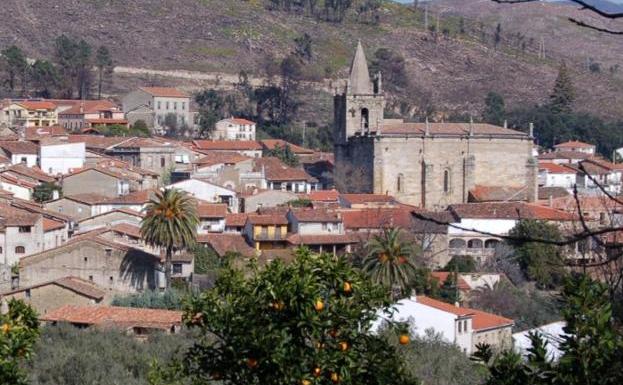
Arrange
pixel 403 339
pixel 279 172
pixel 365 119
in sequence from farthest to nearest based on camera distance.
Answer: pixel 365 119 < pixel 279 172 < pixel 403 339

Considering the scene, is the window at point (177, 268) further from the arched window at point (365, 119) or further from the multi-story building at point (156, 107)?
the multi-story building at point (156, 107)

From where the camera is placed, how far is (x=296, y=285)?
1002 cm

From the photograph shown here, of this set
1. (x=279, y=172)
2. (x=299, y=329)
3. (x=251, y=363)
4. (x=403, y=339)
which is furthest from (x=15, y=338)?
(x=279, y=172)

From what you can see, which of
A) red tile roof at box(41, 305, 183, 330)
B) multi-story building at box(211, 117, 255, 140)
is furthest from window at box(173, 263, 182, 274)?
multi-story building at box(211, 117, 255, 140)

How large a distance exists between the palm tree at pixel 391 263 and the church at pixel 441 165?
17.5m

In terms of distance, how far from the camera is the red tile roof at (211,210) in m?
44.2

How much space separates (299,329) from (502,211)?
37.0m

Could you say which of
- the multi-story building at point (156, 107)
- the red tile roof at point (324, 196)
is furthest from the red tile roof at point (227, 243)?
the multi-story building at point (156, 107)

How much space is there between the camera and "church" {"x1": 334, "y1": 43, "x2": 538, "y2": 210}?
2127 inches

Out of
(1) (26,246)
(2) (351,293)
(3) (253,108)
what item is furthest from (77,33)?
(2) (351,293)

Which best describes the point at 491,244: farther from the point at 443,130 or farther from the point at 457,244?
the point at 443,130

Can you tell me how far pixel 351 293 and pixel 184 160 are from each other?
153 ft

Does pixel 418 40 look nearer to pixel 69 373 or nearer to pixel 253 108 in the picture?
pixel 253 108

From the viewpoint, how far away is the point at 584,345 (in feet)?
29.2
